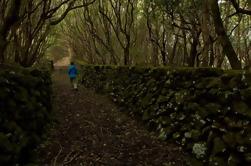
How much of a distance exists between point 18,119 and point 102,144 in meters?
2.26

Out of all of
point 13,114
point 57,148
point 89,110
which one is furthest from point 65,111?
point 13,114

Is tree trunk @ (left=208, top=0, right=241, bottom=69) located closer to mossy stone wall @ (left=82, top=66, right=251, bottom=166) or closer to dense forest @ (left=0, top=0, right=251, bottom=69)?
dense forest @ (left=0, top=0, right=251, bottom=69)

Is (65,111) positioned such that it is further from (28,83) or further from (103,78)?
(103,78)

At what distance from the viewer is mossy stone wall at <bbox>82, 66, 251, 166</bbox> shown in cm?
600

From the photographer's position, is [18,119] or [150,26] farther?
[150,26]

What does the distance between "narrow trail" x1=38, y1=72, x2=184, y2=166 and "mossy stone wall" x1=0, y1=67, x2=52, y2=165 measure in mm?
430

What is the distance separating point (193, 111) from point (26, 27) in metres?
11.0

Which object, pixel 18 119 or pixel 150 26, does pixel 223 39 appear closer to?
pixel 18 119

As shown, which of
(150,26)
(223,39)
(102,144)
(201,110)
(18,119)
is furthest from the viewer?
(150,26)

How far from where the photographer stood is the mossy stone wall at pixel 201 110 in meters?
6.00

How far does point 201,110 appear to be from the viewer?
7359 mm

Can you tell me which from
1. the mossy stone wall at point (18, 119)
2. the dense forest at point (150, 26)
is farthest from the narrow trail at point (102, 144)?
the dense forest at point (150, 26)

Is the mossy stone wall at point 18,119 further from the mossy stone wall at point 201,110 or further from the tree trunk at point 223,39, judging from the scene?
the tree trunk at point 223,39

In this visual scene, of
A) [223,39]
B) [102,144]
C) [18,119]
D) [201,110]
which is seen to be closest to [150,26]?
[223,39]
